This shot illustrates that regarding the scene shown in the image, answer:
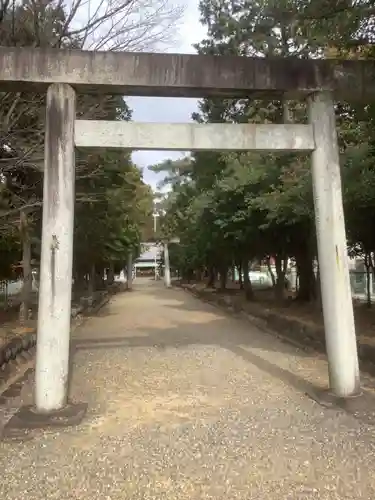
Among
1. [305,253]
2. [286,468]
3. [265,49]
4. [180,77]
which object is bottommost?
[286,468]

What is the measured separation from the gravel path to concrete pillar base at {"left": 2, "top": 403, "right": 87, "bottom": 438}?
0.61ft

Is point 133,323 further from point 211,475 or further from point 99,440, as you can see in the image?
point 211,475

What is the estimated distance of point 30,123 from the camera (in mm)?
11297

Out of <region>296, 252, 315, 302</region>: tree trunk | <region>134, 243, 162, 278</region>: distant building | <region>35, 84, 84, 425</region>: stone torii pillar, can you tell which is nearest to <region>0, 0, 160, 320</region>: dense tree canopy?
<region>35, 84, 84, 425</region>: stone torii pillar

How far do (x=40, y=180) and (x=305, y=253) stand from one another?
31.7ft

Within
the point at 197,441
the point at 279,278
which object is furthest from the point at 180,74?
the point at 279,278

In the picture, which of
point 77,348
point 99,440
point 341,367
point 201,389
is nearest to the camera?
point 99,440

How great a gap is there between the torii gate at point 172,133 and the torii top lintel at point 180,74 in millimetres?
13

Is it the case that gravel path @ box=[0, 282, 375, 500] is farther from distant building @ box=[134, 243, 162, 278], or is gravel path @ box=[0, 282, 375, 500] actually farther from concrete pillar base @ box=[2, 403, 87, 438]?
distant building @ box=[134, 243, 162, 278]

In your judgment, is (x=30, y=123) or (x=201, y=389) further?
(x=30, y=123)

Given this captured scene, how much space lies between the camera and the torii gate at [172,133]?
20.9 ft

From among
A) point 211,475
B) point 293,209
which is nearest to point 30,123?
point 293,209

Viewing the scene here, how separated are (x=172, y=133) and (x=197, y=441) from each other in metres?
3.78

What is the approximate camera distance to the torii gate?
6.38 meters
